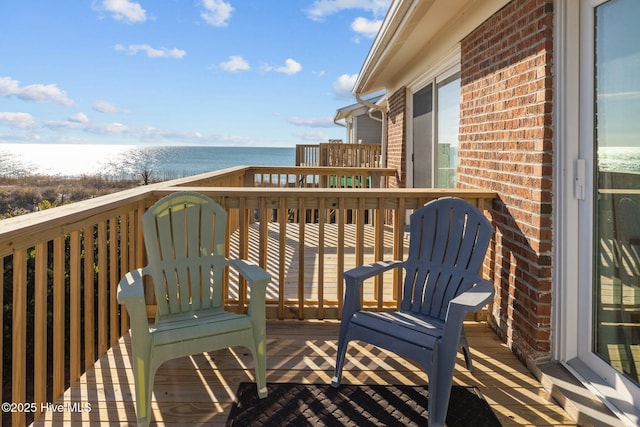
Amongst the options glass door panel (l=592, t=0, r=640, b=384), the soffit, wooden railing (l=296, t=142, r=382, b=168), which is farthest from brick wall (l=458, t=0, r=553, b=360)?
wooden railing (l=296, t=142, r=382, b=168)

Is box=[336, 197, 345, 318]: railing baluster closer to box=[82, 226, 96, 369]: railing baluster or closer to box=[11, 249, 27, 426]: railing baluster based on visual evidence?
box=[82, 226, 96, 369]: railing baluster

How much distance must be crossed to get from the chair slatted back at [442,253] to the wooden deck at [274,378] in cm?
40

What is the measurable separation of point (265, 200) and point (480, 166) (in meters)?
1.58

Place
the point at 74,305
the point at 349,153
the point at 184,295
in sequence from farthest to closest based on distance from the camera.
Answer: the point at 349,153, the point at 184,295, the point at 74,305

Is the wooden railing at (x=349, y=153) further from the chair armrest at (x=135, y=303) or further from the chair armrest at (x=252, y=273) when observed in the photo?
the chair armrest at (x=135, y=303)

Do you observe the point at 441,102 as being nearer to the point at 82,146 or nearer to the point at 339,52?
the point at 339,52

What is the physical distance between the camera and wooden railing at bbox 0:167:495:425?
1989 millimetres

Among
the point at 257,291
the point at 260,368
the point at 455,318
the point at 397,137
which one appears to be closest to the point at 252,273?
the point at 257,291

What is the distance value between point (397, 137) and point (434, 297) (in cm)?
475

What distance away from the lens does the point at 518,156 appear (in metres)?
2.84

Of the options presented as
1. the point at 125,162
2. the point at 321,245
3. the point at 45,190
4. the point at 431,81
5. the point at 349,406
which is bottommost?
the point at 349,406

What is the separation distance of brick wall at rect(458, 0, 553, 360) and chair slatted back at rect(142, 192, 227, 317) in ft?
5.59

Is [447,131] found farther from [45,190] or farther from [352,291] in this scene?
[45,190]

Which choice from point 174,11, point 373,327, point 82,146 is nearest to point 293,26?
point 174,11
